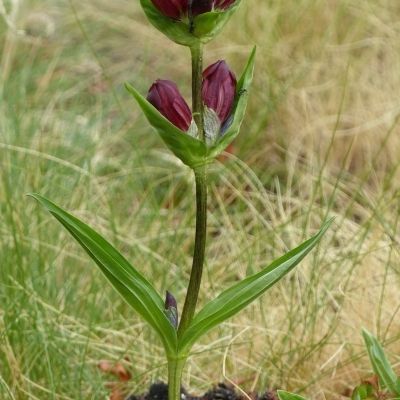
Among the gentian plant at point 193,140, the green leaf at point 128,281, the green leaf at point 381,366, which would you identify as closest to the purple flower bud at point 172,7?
the gentian plant at point 193,140

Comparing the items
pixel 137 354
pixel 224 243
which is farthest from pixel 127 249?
pixel 137 354

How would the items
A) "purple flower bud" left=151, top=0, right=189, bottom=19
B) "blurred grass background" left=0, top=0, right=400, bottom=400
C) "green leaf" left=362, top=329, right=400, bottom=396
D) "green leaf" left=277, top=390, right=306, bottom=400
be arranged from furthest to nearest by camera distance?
"blurred grass background" left=0, top=0, right=400, bottom=400 < "green leaf" left=362, top=329, right=400, bottom=396 < "green leaf" left=277, top=390, right=306, bottom=400 < "purple flower bud" left=151, top=0, right=189, bottom=19

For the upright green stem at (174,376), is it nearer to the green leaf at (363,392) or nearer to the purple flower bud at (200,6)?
the green leaf at (363,392)

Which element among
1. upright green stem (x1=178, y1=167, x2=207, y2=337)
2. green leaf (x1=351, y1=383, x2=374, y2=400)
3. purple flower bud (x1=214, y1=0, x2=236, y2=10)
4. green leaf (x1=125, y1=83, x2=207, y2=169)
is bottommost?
green leaf (x1=351, y1=383, x2=374, y2=400)

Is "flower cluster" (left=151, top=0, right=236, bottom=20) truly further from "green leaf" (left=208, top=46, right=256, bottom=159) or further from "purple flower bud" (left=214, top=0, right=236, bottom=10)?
"green leaf" (left=208, top=46, right=256, bottom=159)

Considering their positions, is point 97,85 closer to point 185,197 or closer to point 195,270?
point 185,197

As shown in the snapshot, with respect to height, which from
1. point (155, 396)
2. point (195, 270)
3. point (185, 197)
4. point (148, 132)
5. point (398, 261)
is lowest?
point (155, 396)

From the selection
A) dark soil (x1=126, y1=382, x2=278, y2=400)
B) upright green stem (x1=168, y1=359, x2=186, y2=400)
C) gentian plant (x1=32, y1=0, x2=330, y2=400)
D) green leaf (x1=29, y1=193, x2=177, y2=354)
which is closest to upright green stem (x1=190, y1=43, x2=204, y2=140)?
gentian plant (x1=32, y1=0, x2=330, y2=400)

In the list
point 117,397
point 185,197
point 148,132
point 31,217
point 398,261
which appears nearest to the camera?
point 117,397
